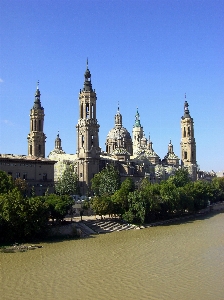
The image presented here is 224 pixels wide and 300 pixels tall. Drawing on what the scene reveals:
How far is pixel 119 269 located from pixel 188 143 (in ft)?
234

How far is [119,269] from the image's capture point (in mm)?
21516

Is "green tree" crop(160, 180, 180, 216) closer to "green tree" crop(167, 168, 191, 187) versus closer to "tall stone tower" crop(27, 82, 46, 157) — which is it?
"green tree" crop(167, 168, 191, 187)

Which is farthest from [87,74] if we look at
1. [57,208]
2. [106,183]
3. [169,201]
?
[57,208]

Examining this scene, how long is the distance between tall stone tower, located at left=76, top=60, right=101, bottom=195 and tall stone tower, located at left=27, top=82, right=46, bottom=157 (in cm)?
935

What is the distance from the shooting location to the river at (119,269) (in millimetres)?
17188

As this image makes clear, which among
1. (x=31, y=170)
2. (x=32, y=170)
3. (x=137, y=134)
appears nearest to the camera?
(x=31, y=170)

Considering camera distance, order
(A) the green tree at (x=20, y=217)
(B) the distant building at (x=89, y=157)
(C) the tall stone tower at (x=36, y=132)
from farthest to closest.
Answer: (C) the tall stone tower at (x=36, y=132), (B) the distant building at (x=89, y=157), (A) the green tree at (x=20, y=217)

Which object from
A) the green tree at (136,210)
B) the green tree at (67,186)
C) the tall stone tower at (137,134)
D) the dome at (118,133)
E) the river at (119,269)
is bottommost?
the river at (119,269)

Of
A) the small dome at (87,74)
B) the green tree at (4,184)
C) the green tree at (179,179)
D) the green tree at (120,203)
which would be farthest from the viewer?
the small dome at (87,74)

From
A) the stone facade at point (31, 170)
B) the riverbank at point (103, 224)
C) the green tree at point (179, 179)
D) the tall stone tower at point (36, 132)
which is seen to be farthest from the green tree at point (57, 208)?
the tall stone tower at point (36, 132)

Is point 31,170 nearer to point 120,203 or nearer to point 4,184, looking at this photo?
point 4,184

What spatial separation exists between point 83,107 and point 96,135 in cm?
532

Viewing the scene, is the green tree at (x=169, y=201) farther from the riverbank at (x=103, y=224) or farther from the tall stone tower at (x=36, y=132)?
the tall stone tower at (x=36, y=132)

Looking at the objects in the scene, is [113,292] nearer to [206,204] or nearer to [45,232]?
[45,232]
